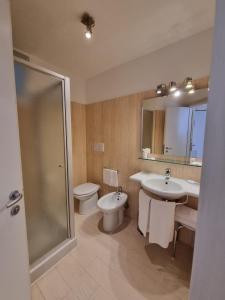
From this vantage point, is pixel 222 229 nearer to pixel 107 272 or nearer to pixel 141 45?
pixel 107 272

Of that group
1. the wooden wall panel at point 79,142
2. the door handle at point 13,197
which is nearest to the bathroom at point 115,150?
the door handle at point 13,197

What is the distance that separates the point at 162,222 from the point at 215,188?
3.73 ft

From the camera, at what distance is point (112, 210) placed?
1.87 meters

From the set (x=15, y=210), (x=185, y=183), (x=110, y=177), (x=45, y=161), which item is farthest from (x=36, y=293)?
(x=185, y=183)

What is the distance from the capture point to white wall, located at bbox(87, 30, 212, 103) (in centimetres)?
153

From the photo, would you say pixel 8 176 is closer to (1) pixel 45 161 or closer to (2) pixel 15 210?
(2) pixel 15 210

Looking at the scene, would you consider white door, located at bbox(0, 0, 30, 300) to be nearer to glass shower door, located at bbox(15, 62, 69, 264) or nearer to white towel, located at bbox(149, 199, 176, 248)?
glass shower door, located at bbox(15, 62, 69, 264)

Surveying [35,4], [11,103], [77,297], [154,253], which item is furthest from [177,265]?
[35,4]

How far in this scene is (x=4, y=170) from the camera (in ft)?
2.48

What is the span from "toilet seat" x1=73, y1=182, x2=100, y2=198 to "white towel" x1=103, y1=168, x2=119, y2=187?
215mm

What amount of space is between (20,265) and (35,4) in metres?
1.97

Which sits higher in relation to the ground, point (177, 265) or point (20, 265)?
point (20, 265)

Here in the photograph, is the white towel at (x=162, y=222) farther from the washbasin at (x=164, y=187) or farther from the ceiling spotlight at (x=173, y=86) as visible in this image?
the ceiling spotlight at (x=173, y=86)

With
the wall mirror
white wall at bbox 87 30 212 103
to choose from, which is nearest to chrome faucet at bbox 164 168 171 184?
the wall mirror
